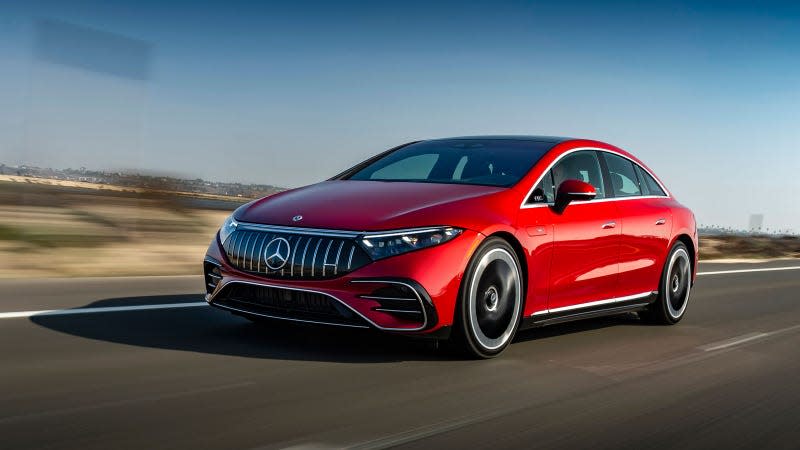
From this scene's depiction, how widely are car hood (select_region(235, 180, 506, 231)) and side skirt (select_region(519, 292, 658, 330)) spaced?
89 centimetres

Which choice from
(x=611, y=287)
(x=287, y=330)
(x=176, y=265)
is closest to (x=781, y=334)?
(x=611, y=287)

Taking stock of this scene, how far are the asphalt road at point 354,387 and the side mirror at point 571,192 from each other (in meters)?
1.01

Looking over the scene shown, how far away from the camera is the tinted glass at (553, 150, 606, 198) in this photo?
6734 mm

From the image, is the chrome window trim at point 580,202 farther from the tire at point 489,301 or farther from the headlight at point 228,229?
the headlight at point 228,229

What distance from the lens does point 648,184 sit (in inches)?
317

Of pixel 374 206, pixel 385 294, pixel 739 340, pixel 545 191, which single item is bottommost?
pixel 739 340

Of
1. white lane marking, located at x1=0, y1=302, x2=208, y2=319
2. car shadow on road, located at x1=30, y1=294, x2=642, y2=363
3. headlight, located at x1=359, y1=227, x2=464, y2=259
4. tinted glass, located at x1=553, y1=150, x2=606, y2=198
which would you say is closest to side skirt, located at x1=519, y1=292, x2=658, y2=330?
car shadow on road, located at x1=30, y1=294, x2=642, y2=363

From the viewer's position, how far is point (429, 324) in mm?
5332

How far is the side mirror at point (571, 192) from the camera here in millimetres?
6273

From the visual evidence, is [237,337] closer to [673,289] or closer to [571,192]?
[571,192]

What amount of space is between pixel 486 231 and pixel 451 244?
34 cm

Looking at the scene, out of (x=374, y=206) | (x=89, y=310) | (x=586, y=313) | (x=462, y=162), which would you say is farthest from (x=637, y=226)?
(x=89, y=310)

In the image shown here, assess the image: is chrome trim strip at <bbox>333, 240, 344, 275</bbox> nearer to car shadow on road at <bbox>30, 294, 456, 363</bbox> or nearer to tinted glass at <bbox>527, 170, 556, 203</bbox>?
car shadow on road at <bbox>30, 294, 456, 363</bbox>

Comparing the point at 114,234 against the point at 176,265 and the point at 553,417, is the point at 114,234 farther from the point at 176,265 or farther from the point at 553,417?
the point at 553,417
